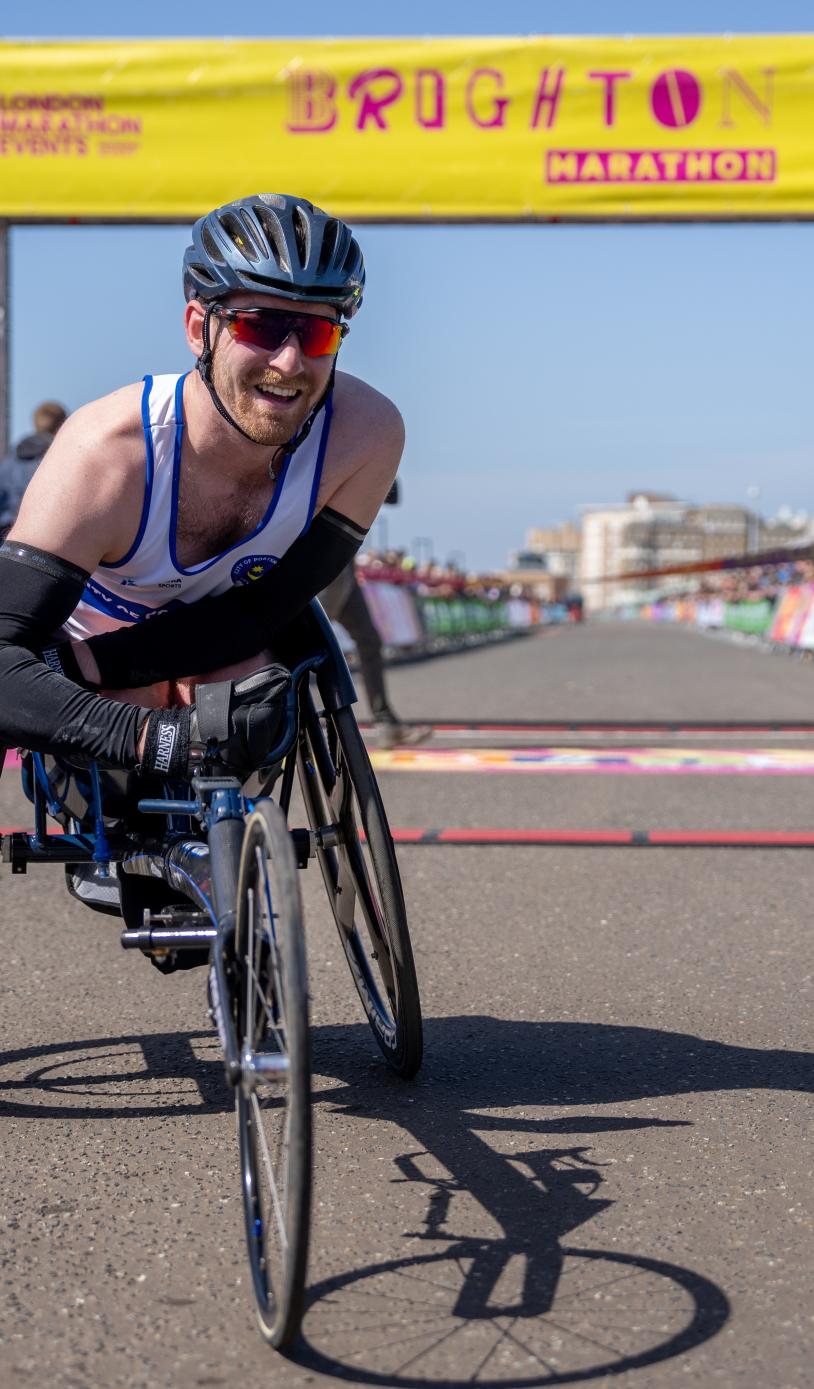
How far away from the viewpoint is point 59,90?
35.9 ft

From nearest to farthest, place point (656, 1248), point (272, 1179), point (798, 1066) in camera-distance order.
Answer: point (272, 1179)
point (656, 1248)
point (798, 1066)

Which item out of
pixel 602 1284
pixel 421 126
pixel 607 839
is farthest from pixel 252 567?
pixel 421 126

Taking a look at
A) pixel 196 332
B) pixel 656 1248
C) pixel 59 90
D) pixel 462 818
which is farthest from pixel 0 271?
pixel 656 1248

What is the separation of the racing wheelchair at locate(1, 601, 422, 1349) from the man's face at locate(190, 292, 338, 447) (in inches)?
19.0

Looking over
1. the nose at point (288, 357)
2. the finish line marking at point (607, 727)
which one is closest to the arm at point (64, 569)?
the nose at point (288, 357)

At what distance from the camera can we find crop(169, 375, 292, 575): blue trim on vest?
328 cm

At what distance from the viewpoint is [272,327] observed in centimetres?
323

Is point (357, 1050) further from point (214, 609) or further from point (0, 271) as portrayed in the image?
point (0, 271)

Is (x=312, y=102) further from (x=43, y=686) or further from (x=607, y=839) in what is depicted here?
(x=43, y=686)

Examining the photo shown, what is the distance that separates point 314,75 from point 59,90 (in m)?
1.59

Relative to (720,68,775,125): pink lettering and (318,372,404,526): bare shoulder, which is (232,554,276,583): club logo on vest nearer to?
(318,372,404,526): bare shoulder

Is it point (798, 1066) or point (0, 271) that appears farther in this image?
point (0, 271)

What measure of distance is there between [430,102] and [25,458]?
437 cm

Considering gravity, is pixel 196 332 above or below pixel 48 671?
above
